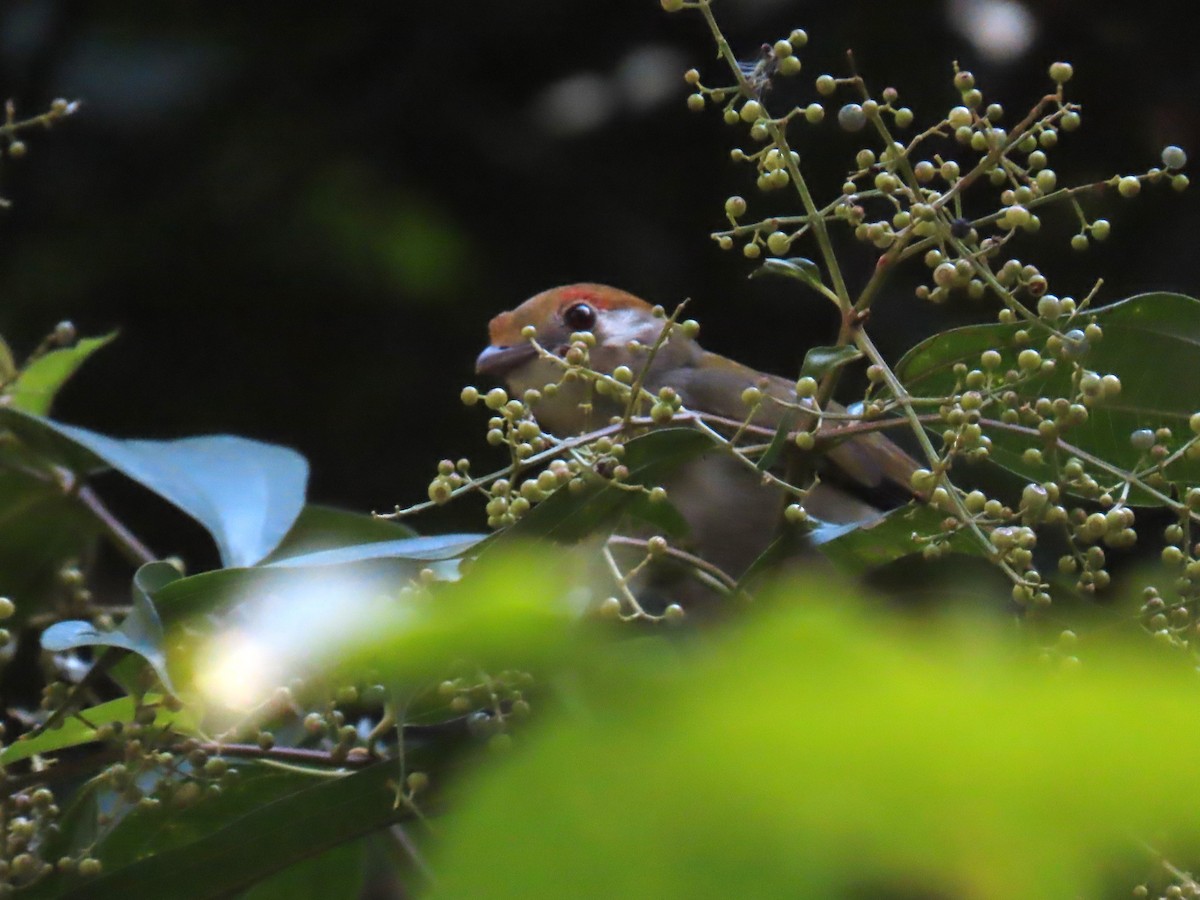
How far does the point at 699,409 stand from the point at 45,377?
2.84 feet

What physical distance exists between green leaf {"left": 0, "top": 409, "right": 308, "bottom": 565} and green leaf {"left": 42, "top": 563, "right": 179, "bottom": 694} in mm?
373

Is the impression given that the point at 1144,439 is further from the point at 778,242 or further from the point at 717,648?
the point at 717,648

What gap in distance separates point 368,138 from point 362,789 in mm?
2801

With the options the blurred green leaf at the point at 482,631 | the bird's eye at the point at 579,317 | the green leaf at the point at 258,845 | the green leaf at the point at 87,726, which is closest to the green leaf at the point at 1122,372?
the green leaf at the point at 258,845

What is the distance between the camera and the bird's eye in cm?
235

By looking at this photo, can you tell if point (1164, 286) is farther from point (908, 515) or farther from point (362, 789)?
point (362, 789)

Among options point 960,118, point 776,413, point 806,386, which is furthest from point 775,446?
point 776,413

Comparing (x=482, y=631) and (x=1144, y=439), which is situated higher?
(x=482, y=631)

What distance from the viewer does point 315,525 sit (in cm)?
191

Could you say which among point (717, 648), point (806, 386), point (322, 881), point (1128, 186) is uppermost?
point (717, 648)

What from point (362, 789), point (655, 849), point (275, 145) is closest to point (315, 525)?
point (362, 789)

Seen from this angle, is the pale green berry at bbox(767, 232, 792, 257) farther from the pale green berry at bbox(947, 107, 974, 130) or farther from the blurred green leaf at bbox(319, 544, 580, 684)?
the blurred green leaf at bbox(319, 544, 580, 684)

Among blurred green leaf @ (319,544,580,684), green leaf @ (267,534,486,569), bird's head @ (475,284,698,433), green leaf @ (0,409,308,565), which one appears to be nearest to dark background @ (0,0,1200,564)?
bird's head @ (475,284,698,433)

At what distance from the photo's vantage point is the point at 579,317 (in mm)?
2359
